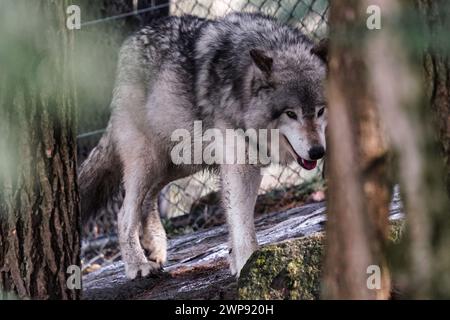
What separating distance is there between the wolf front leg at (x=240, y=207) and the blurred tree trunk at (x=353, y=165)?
5.18ft

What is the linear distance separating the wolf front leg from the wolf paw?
553 mm

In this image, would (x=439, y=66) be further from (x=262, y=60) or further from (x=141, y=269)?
(x=141, y=269)

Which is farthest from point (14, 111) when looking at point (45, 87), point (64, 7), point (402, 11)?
point (402, 11)

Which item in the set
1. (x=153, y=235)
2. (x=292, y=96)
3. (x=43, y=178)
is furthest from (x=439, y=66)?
(x=153, y=235)

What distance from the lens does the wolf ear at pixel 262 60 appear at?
457 cm

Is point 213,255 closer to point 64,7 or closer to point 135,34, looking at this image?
point 135,34

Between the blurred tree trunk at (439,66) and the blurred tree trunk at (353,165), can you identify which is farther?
the blurred tree trunk at (439,66)

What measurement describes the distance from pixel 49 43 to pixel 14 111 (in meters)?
0.31

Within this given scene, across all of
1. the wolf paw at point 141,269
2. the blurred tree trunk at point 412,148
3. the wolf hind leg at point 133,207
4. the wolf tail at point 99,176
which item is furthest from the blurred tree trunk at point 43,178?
the wolf tail at point 99,176

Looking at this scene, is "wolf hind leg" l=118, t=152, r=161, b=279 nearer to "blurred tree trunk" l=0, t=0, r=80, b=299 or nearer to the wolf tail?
the wolf tail

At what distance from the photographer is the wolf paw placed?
4969 millimetres

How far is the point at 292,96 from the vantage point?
4.61 meters

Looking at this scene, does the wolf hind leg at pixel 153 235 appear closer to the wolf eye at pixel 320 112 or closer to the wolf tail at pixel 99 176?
the wolf tail at pixel 99 176
